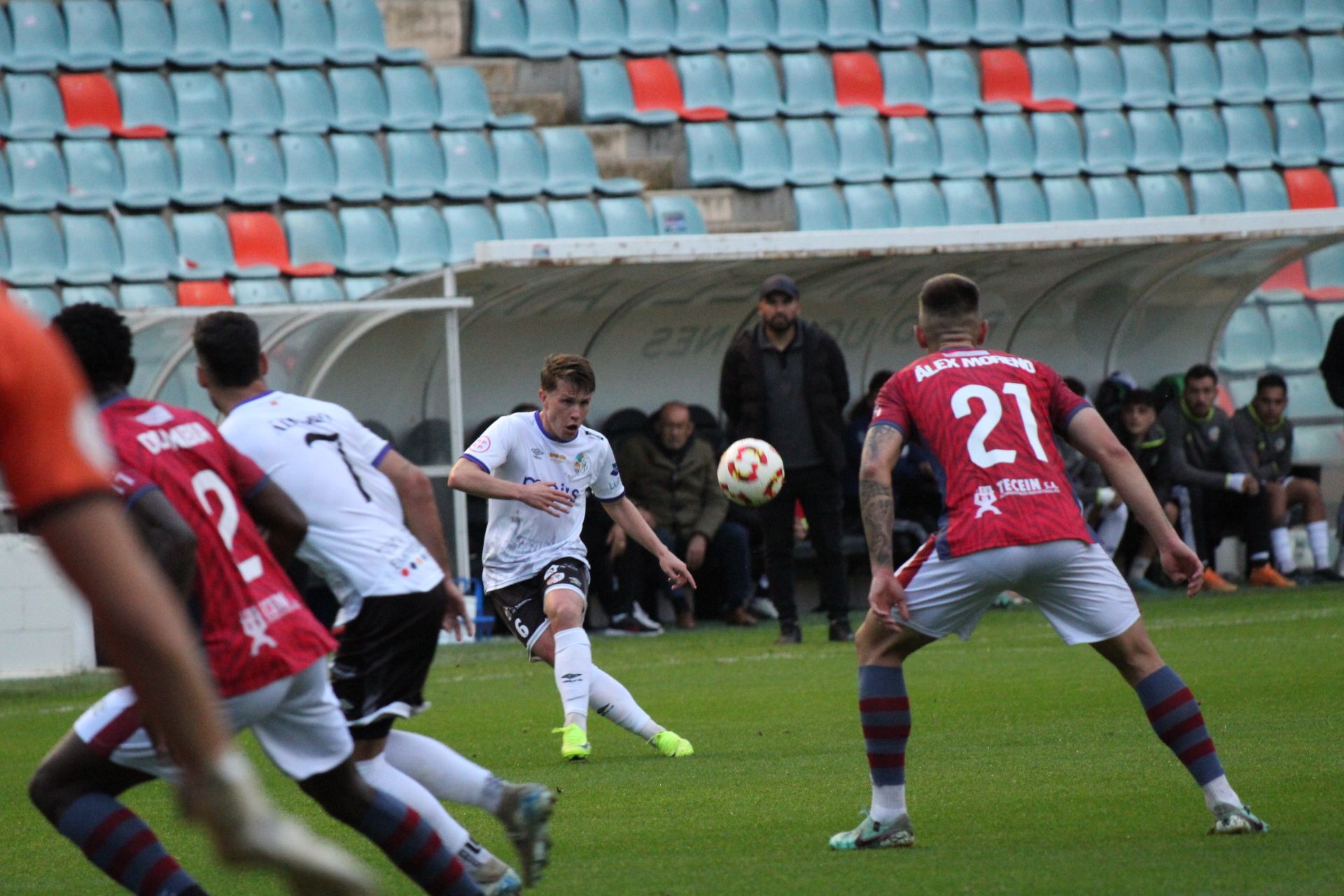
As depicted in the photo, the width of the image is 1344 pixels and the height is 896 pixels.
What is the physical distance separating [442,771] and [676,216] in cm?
1364

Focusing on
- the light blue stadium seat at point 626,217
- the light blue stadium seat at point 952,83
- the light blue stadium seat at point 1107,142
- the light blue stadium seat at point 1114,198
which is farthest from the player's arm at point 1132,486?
the light blue stadium seat at point 1107,142

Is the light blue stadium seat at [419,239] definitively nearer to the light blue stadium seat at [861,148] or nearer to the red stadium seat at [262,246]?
the red stadium seat at [262,246]

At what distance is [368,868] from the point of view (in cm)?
530

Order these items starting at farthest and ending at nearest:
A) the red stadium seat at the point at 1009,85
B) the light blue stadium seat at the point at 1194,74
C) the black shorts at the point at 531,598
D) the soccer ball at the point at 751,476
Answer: the light blue stadium seat at the point at 1194,74 < the red stadium seat at the point at 1009,85 < the soccer ball at the point at 751,476 < the black shorts at the point at 531,598

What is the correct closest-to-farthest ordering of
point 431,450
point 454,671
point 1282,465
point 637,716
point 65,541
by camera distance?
point 65,541, point 637,716, point 454,671, point 431,450, point 1282,465

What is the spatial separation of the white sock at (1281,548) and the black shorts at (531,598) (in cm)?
960

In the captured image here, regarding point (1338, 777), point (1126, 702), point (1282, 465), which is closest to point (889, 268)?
point (1282, 465)

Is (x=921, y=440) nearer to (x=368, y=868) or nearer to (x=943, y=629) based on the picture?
(x=943, y=629)

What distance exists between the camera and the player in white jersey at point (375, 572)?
173 inches

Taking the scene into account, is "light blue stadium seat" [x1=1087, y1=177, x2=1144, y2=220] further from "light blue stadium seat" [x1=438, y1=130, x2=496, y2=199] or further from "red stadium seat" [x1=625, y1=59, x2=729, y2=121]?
"light blue stadium seat" [x1=438, y1=130, x2=496, y2=199]

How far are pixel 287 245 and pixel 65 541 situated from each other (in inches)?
585

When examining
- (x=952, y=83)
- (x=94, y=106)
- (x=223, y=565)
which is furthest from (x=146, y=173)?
(x=223, y=565)

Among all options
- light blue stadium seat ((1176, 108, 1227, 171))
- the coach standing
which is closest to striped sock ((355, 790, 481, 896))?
the coach standing

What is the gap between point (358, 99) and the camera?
17797 millimetres
